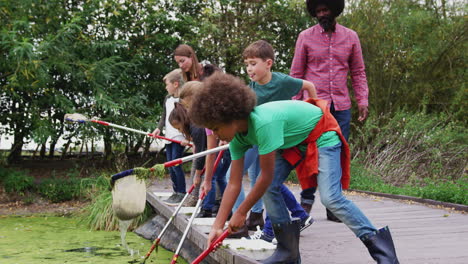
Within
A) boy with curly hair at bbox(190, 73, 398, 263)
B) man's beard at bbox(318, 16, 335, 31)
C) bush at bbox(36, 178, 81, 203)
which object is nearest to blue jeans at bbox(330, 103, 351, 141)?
man's beard at bbox(318, 16, 335, 31)

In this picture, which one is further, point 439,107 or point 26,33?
point 439,107

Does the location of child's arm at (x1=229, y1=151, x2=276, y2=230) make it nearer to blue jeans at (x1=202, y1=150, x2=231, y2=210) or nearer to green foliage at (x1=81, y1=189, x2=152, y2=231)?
blue jeans at (x1=202, y1=150, x2=231, y2=210)

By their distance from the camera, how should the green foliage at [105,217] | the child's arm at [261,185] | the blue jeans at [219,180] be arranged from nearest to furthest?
the child's arm at [261,185], the blue jeans at [219,180], the green foliage at [105,217]

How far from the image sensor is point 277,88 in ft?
11.1

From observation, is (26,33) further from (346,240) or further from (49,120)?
(346,240)

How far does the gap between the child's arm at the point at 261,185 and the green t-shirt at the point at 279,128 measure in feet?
0.13

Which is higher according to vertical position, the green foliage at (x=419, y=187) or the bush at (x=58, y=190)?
the green foliage at (x=419, y=187)

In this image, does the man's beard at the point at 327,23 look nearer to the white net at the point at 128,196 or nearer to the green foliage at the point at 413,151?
the white net at the point at 128,196

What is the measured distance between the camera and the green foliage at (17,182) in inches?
329

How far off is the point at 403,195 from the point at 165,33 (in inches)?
221

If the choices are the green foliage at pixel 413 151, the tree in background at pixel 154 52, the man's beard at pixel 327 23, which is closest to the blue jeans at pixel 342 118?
the man's beard at pixel 327 23

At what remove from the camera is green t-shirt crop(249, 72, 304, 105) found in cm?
339

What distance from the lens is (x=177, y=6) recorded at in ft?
33.2

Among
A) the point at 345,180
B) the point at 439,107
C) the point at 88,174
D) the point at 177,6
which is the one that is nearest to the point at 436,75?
the point at 439,107
